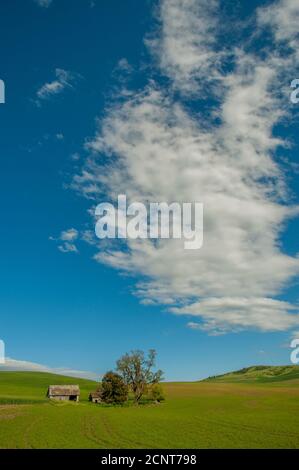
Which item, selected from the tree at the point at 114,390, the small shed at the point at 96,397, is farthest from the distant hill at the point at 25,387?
the tree at the point at 114,390

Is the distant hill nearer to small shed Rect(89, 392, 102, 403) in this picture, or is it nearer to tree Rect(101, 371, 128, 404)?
small shed Rect(89, 392, 102, 403)

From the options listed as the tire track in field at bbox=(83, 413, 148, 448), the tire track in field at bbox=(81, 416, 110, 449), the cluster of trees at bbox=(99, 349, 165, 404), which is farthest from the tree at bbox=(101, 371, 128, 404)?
the tire track in field at bbox=(83, 413, 148, 448)

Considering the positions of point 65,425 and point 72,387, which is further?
point 72,387

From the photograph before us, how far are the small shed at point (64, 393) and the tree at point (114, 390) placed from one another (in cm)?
1365

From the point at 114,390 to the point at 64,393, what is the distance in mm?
18658

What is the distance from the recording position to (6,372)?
19288cm

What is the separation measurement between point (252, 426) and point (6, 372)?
6590 inches

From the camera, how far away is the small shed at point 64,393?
109 m

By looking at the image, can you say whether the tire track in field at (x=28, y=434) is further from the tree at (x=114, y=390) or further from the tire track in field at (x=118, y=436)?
the tree at (x=114, y=390)

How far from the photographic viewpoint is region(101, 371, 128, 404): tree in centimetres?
9738

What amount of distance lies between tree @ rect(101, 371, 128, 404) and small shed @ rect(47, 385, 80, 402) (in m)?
13.6
